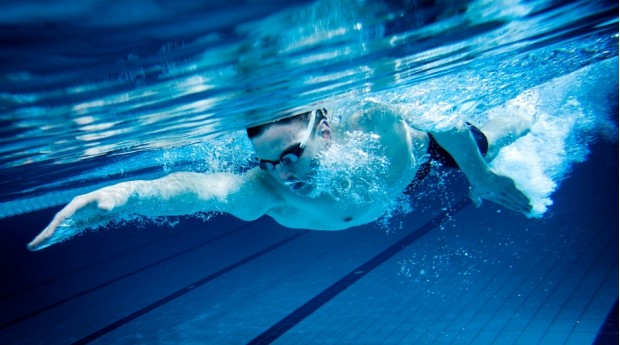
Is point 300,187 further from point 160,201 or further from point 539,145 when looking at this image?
point 539,145

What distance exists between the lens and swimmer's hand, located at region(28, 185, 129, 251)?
1570 mm

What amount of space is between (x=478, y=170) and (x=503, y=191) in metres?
0.36

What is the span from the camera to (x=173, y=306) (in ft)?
24.0

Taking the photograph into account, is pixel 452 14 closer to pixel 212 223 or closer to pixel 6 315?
pixel 6 315

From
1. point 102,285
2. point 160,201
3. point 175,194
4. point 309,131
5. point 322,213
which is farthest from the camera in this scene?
point 102,285

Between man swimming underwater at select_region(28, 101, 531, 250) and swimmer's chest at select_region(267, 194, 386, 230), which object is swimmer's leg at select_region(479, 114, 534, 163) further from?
swimmer's chest at select_region(267, 194, 386, 230)

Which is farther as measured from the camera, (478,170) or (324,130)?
(478,170)

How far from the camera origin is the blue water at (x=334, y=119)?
2051 mm

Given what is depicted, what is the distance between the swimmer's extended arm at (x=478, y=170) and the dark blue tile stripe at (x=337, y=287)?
304 centimetres

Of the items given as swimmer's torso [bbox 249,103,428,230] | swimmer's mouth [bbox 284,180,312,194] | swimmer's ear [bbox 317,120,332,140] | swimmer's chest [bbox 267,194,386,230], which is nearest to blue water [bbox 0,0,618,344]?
swimmer's ear [bbox 317,120,332,140]

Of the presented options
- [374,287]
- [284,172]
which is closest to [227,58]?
[284,172]

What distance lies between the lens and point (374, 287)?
240 inches

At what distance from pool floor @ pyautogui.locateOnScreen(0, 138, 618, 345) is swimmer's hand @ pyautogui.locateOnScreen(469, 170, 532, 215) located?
127cm

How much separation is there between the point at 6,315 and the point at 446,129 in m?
10.9
